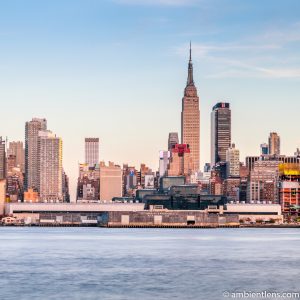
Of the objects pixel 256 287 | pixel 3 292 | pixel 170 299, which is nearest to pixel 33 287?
pixel 3 292

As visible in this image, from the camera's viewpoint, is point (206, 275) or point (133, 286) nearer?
point (133, 286)

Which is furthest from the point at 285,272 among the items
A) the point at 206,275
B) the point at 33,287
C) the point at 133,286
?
the point at 33,287

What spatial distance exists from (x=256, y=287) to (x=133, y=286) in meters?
8.07

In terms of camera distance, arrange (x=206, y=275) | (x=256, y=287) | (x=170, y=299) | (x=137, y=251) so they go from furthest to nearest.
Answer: (x=137, y=251) < (x=206, y=275) < (x=256, y=287) < (x=170, y=299)

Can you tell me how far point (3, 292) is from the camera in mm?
61594

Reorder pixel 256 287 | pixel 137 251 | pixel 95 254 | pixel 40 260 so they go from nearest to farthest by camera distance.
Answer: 1. pixel 256 287
2. pixel 40 260
3. pixel 95 254
4. pixel 137 251

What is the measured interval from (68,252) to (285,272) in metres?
A: 30.6

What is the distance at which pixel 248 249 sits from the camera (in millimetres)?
109188

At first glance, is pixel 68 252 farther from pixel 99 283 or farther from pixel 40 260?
pixel 99 283

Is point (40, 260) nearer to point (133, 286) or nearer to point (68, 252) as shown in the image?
point (68, 252)

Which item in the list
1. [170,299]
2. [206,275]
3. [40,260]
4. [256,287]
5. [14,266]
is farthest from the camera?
[40,260]

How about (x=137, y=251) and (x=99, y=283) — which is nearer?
(x=99, y=283)

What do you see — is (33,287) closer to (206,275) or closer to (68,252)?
(206,275)

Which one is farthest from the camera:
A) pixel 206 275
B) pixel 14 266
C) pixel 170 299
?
pixel 14 266
